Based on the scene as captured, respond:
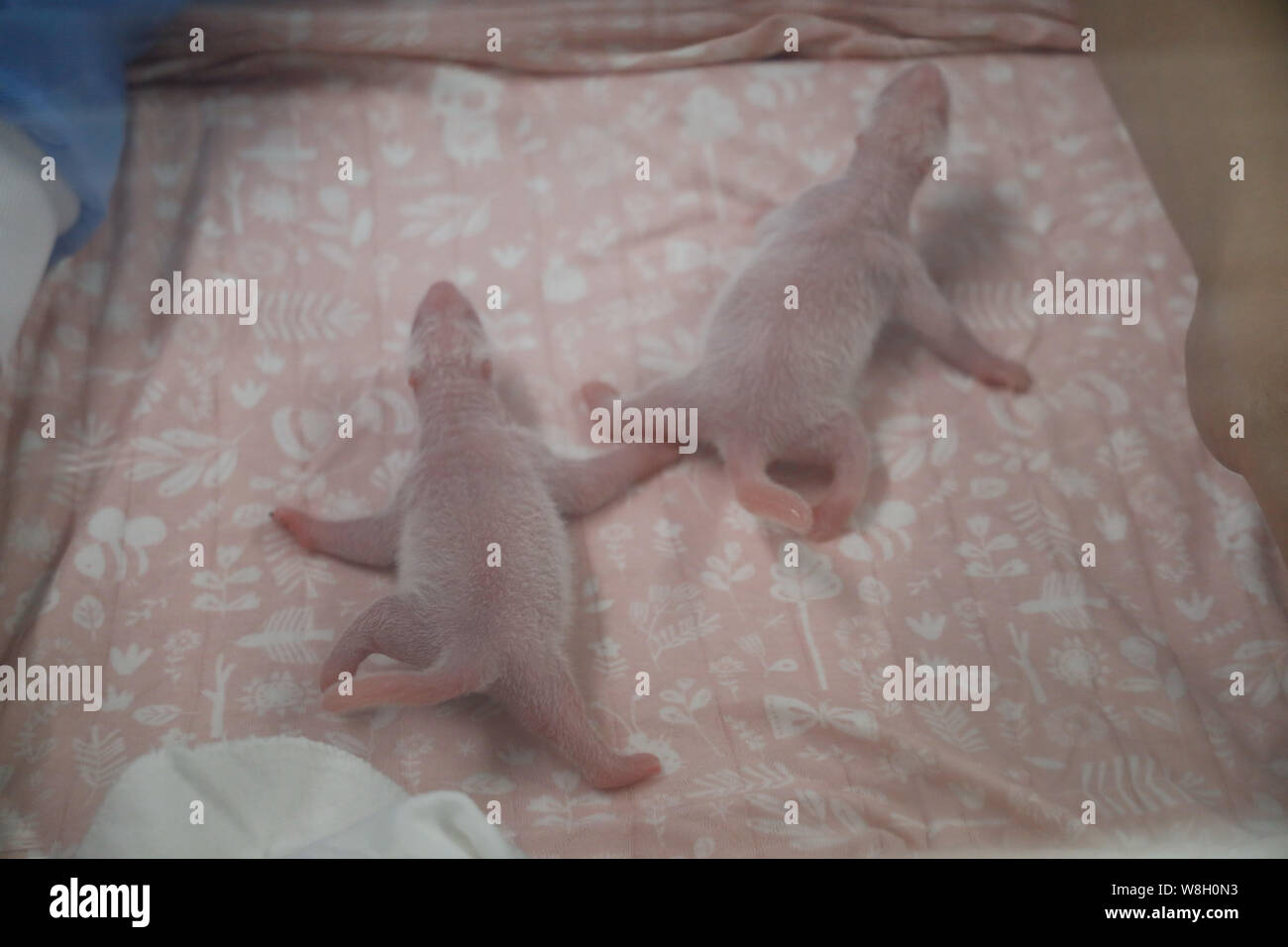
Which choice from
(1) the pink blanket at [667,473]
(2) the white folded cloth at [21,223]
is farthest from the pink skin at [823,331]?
(2) the white folded cloth at [21,223]

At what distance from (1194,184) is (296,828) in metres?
1.12

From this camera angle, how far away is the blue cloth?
1063mm

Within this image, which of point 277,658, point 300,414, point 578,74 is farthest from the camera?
point 578,74

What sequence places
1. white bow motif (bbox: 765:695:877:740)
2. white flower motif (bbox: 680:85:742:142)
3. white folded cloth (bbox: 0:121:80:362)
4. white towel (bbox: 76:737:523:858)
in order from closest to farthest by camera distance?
1. white towel (bbox: 76:737:523:858)
2. white bow motif (bbox: 765:695:877:740)
3. white folded cloth (bbox: 0:121:80:362)
4. white flower motif (bbox: 680:85:742:142)

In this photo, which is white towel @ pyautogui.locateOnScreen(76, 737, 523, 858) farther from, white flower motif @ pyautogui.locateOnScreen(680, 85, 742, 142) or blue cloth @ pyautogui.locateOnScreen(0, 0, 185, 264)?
white flower motif @ pyautogui.locateOnScreen(680, 85, 742, 142)

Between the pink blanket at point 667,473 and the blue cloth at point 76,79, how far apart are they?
0.12 ft

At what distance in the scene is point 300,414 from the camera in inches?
42.1

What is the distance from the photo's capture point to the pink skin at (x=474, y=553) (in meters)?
0.85

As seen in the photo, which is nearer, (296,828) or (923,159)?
(296,828)

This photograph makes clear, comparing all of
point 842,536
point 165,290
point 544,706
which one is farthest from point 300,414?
point 842,536

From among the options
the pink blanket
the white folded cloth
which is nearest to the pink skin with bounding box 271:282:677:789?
the pink blanket

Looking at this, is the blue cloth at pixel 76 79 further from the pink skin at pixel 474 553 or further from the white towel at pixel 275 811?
the white towel at pixel 275 811

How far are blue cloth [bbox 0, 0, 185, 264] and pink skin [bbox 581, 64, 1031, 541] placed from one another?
566mm

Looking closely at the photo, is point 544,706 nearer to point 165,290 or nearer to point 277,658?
point 277,658
